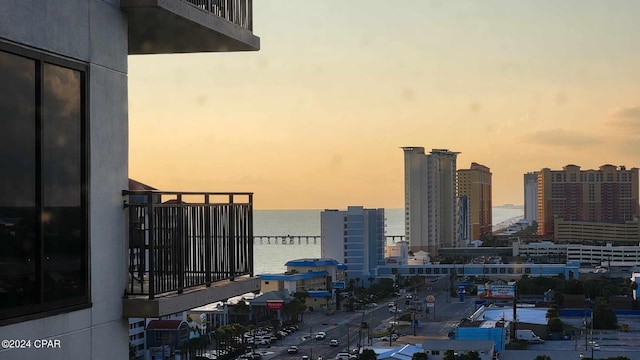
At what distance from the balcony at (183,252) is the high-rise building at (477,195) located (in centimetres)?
8957

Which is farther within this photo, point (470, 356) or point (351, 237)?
point (351, 237)

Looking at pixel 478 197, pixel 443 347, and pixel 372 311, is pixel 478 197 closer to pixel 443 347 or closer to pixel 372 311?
pixel 372 311

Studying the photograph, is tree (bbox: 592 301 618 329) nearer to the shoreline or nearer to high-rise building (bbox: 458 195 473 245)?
high-rise building (bbox: 458 195 473 245)

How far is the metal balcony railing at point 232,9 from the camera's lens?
262 cm

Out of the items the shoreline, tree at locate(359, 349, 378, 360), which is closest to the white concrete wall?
tree at locate(359, 349, 378, 360)

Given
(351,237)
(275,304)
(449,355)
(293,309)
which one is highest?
(351,237)

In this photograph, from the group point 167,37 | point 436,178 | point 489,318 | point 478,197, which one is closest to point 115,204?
point 167,37

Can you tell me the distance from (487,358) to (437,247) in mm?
43279

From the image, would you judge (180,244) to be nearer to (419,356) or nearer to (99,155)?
(99,155)

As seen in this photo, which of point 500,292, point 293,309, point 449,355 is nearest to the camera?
point 449,355

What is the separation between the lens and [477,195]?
92562 mm

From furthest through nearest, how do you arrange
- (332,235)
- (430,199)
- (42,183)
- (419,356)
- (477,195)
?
(477,195)
(430,199)
(332,235)
(419,356)
(42,183)

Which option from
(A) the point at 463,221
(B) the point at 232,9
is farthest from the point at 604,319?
(A) the point at 463,221

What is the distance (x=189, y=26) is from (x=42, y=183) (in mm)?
725
